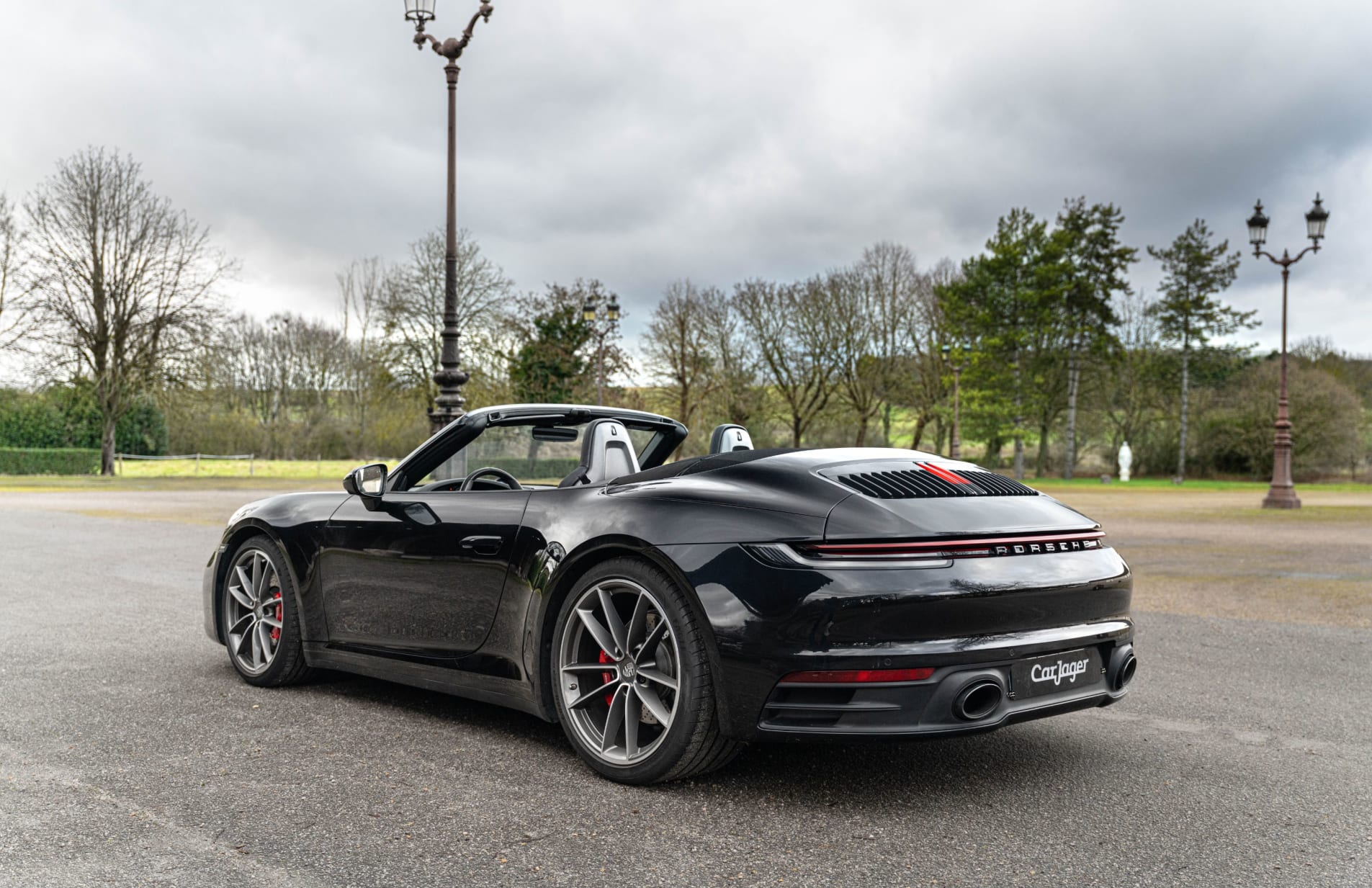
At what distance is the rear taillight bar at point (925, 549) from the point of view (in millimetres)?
3270

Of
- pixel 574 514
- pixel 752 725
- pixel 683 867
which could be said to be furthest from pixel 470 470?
pixel 683 867

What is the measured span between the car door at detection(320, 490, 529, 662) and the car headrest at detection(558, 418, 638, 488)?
0.24 metres

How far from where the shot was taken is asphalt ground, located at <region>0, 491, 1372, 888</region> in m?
2.87

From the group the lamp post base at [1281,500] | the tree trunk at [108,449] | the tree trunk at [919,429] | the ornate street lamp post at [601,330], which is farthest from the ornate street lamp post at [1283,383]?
the tree trunk at [108,449]

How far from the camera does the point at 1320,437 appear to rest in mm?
46938

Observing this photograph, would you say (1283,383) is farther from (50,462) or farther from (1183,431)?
(50,462)

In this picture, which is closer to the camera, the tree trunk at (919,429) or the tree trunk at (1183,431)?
the tree trunk at (1183,431)

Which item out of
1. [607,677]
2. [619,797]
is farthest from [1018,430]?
[619,797]

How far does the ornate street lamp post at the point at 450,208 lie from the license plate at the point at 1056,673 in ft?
36.8

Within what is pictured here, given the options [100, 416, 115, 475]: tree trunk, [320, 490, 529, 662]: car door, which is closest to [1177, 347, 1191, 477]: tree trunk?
[100, 416, 115, 475]: tree trunk

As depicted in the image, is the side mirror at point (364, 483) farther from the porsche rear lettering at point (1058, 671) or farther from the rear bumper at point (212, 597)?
the porsche rear lettering at point (1058, 671)

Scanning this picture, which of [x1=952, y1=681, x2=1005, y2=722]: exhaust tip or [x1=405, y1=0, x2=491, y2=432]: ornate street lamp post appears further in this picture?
[x1=405, y1=0, x2=491, y2=432]: ornate street lamp post

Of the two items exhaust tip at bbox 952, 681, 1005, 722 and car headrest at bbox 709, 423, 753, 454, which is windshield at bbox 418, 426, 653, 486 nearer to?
car headrest at bbox 709, 423, 753, 454

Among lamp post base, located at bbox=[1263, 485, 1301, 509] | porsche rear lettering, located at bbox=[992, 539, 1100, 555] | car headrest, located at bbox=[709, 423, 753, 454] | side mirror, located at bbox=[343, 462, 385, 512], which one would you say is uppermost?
car headrest, located at bbox=[709, 423, 753, 454]
